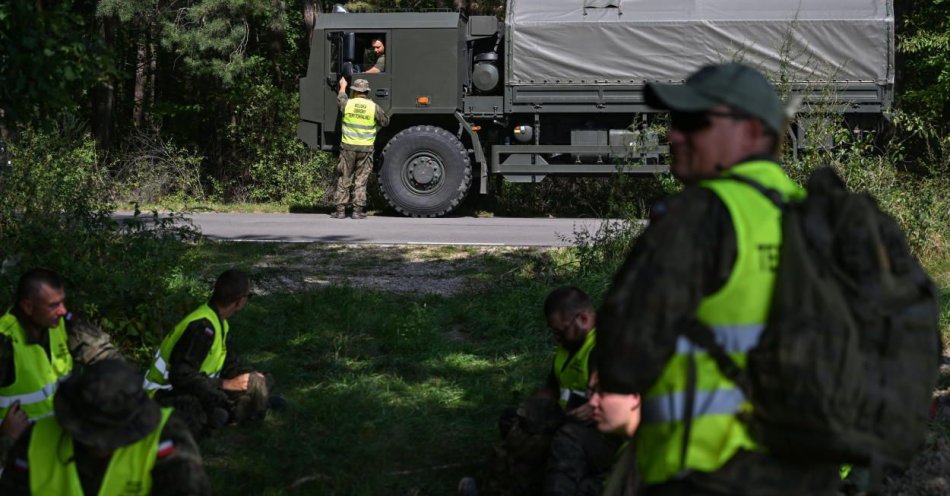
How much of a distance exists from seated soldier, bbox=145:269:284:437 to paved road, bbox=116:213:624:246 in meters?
5.61

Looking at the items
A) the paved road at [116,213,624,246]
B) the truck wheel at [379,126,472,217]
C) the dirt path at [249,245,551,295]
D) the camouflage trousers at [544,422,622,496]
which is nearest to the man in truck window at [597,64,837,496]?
the camouflage trousers at [544,422,622,496]

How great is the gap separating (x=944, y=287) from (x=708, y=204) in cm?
728

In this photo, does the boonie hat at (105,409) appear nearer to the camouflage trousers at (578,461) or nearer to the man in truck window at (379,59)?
the camouflage trousers at (578,461)

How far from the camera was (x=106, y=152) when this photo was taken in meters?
20.8

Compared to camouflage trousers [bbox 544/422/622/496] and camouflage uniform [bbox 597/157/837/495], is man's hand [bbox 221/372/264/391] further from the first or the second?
camouflage uniform [bbox 597/157/837/495]

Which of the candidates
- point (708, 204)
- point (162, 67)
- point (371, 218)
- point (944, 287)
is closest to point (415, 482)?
point (708, 204)

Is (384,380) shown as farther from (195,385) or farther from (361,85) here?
(361,85)

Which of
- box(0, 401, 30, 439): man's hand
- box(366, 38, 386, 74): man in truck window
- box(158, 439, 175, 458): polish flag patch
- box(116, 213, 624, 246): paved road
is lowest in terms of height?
box(0, 401, 30, 439): man's hand

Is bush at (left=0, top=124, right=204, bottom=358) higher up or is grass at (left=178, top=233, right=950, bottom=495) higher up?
bush at (left=0, top=124, right=204, bottom=358)

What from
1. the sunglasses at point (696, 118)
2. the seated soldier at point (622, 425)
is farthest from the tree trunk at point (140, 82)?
the sunglasses at point (696, 118)

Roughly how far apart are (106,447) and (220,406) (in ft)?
8.50

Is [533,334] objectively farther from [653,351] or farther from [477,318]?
[653,351]

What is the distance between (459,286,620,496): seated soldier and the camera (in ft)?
15.6

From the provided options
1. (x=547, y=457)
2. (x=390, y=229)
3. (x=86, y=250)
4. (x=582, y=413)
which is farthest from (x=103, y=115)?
(x=582, y=413)
